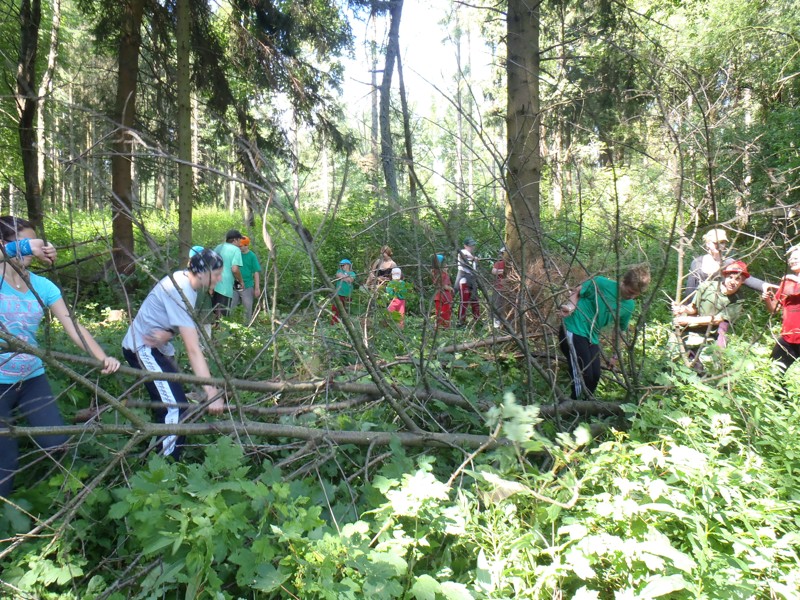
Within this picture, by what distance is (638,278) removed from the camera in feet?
12.7

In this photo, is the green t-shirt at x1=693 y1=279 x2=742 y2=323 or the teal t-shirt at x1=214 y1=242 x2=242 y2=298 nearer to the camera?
the green t-shirt at x1=693 y1=279 x2=742 y2=323

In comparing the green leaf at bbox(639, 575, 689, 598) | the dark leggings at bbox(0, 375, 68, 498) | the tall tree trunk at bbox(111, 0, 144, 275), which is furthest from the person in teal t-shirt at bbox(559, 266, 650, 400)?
Result: the tall tree trunk at bbox(111, 0, 144, 275)

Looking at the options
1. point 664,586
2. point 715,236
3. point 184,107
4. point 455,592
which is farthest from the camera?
point 184,107

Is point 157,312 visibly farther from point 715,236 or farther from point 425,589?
point 715,236

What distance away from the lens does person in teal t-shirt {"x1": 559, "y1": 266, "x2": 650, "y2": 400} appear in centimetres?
389

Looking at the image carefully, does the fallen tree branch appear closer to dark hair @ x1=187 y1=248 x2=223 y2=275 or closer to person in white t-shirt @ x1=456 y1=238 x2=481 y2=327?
dark hair @ x1=187 y1=248 x2=223 y2=275

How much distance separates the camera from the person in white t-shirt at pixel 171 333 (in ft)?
9.67

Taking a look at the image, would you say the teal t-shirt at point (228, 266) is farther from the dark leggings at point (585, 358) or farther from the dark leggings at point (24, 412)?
the dark leggings at point (585, 358)

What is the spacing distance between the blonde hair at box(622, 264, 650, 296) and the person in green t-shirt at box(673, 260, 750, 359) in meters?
0.46

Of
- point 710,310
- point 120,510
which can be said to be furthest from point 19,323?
point 710,310

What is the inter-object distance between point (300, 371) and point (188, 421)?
829 mm

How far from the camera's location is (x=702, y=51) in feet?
39.2

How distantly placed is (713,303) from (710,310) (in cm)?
45

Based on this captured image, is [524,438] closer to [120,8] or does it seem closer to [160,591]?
[160,591]
